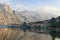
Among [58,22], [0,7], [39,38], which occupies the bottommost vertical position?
[39,38]

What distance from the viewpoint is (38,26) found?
20.2m

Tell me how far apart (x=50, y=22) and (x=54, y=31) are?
2.42 ft

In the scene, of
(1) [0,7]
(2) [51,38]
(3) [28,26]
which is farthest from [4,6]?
(2) [51,38]

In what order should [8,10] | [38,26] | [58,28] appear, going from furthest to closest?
[8,10] < [38,26] < [58,28]

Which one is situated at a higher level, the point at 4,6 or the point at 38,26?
A: the point at 4,6

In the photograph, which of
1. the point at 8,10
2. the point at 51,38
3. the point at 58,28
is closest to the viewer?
the point at 51,38

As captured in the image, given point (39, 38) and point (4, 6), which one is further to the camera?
point (4, 6)

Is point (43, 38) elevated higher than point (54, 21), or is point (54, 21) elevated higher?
point (54, 21)

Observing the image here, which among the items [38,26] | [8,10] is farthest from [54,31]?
[8,10]

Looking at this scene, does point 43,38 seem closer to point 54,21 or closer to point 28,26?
point 54,21

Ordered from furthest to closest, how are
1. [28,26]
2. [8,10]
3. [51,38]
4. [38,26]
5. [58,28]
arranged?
[8,10]
[28,26]
[38,26]
[58,28]
[51,38]

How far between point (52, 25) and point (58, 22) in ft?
1.80

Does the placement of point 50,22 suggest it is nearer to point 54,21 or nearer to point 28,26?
point 54,21

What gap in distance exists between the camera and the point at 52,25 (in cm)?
1420
